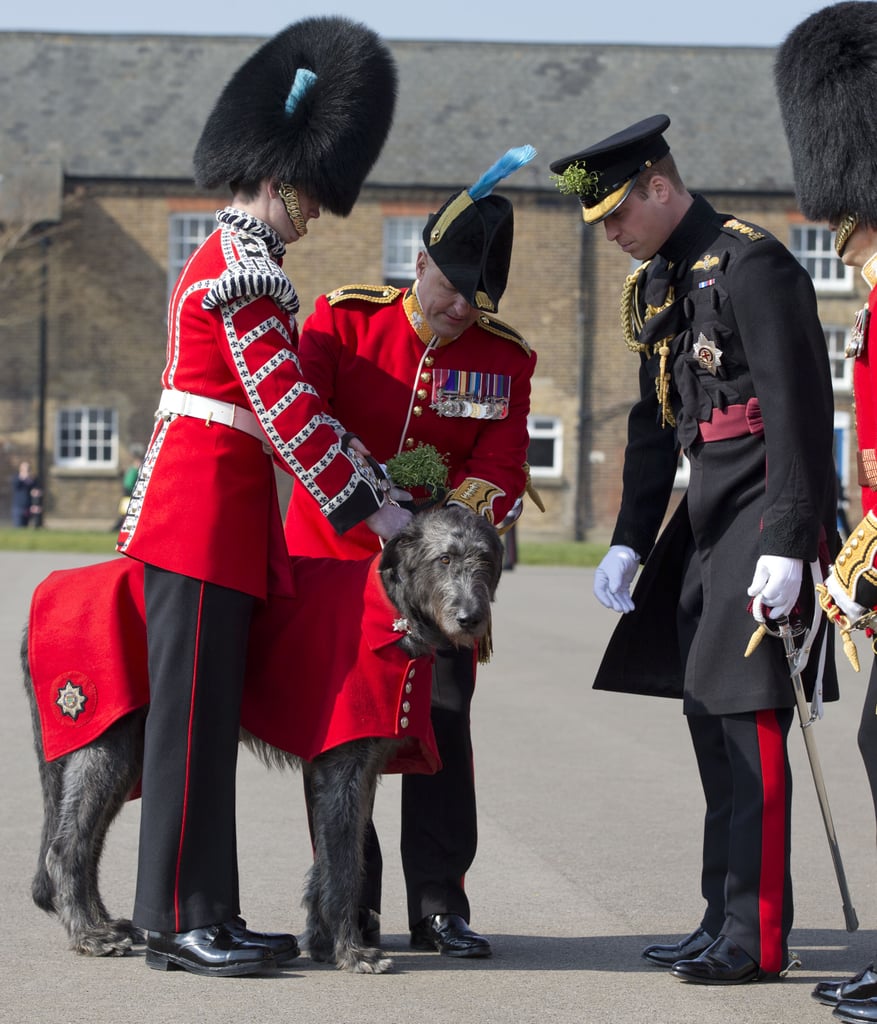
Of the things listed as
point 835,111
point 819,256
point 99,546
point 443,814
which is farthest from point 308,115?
point 819,256

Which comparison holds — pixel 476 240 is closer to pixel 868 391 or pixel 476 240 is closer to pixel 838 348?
pixel 868 391

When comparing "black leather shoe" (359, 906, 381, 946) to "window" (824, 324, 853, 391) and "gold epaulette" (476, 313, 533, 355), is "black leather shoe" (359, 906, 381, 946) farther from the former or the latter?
"window" (824, 324, 853, 391)

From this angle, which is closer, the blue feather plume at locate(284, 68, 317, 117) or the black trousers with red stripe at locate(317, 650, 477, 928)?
the blue feather plume at locate(284, 68, 317, 117)

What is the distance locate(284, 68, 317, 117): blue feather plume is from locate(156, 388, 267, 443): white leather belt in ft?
3.29

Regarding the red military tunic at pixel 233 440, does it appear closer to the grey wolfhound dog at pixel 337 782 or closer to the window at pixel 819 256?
the grey wolfhound dog at pixel 337 782

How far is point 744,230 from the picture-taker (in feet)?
16.2

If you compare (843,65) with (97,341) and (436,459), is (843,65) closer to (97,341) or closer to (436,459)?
(436,459)

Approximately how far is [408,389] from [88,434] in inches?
1303

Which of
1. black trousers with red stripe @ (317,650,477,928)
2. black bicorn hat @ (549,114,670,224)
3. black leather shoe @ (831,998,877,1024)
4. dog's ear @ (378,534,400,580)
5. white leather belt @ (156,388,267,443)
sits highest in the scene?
black bicorn hat @ (549,114,670,224)

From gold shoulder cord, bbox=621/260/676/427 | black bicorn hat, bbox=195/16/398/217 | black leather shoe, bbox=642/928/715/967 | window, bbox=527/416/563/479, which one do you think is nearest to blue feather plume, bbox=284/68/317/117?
black bicorn hat, bbox=195/16/398/217

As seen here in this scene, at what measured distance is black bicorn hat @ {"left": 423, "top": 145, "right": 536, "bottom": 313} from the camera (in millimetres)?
5246

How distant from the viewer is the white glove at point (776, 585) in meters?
4.59

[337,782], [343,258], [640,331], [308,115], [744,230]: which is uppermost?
[343,258]

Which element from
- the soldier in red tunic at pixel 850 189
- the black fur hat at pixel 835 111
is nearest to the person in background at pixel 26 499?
the soldier in red tunic at pixel 850 189
